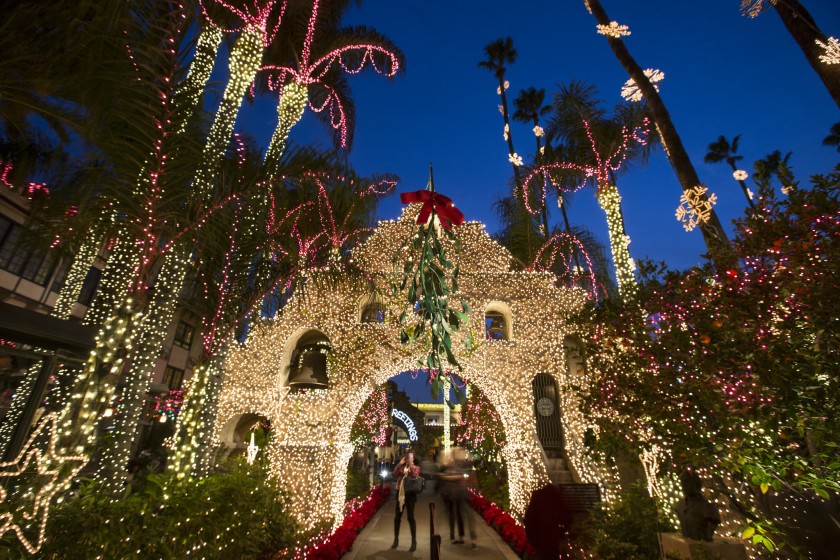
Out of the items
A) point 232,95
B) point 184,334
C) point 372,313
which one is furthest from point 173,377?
point 232,95

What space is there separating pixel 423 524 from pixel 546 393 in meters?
8.56

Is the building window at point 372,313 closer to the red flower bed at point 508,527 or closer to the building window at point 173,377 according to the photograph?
the red flower bed at point 508,527

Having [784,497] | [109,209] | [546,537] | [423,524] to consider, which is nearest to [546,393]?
[423,524]

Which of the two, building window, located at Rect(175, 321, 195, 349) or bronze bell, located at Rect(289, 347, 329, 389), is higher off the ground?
building window, located at Rect(175, 321, 195, 349)

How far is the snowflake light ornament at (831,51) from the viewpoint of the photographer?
425 cm

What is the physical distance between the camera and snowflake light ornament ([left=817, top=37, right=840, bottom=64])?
425cm

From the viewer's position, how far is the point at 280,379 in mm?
7539

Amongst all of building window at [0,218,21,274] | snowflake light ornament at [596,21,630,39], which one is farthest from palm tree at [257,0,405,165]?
building window at [0,218,21,274]

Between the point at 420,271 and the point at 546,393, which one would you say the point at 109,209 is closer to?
the point at 420,271

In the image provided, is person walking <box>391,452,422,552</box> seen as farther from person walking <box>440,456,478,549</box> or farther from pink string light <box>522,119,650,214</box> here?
pink string light <box>522,119,650,214</box>

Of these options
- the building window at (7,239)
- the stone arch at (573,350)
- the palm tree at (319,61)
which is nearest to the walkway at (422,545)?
the stone arch at (573,350)

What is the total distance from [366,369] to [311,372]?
3.97ft

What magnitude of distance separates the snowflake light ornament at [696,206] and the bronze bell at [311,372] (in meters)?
6.39

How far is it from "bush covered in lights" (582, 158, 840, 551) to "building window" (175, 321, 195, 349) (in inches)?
903
